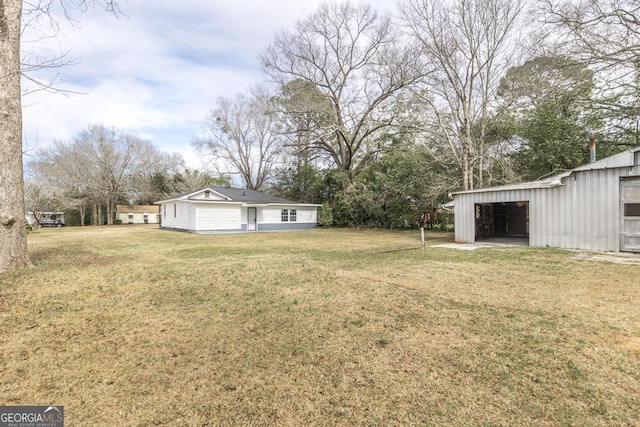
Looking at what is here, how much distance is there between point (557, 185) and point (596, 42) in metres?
6.52

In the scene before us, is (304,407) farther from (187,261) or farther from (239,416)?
(187,261)

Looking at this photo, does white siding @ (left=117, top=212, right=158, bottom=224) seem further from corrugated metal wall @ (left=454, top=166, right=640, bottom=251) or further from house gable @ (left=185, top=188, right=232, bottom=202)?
corrugated metal wall @ (left=454, top=166, right=640, bottom=251)

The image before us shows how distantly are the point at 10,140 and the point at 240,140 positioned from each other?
2813cm

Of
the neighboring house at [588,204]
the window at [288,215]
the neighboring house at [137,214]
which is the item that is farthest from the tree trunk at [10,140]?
the neighboring house at [137,214]

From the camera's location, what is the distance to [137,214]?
42500 mm

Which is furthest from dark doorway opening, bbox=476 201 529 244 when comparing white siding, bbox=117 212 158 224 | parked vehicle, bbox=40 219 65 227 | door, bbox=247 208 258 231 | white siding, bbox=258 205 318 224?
white siding, bbox=117 212 158 224

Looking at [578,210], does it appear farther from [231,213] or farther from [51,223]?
[51,223]

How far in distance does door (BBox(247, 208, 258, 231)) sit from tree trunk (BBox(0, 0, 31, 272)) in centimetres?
1541

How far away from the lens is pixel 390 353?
2.95 metres

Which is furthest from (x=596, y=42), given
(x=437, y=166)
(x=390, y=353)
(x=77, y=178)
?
(x=77, y=178)

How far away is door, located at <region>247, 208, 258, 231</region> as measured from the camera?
22016mm

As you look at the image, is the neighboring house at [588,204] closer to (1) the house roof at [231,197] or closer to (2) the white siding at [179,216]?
(1) the house roof at [231,197]

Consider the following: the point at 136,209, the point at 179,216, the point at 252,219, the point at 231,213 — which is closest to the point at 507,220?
the point at 252,219

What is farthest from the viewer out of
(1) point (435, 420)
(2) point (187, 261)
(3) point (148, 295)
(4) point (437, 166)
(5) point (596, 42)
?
(4) point (437, 166)
